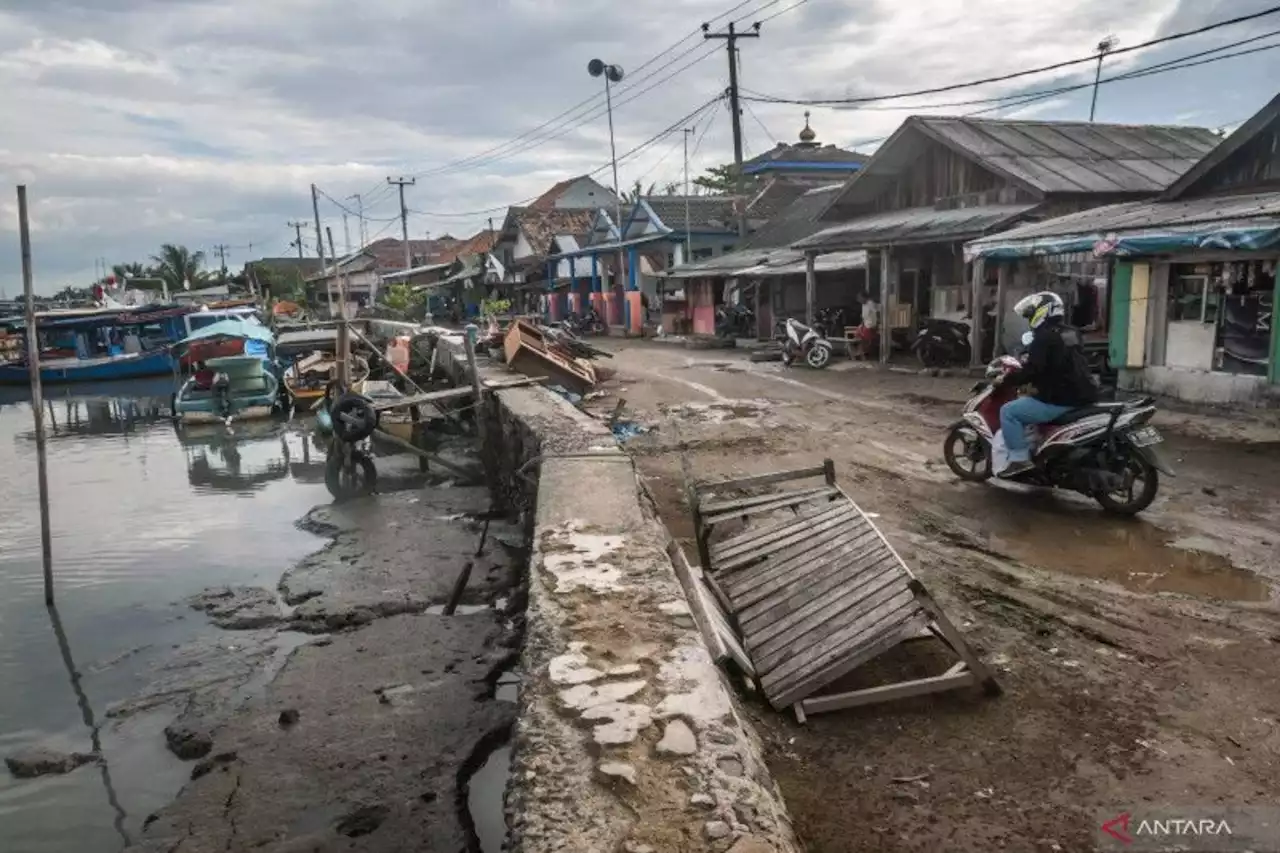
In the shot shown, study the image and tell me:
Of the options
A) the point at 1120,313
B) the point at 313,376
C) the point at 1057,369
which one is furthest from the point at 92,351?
the point at 1057,369

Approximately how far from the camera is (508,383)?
13.1 meters

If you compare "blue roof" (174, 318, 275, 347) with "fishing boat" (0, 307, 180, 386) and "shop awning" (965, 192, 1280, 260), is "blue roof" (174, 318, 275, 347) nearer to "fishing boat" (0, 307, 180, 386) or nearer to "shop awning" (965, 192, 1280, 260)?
"fishing boat" (0, 307, 180, 386)

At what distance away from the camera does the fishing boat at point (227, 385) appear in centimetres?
1870

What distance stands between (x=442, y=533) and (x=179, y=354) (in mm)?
17619

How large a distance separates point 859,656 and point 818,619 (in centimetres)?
36

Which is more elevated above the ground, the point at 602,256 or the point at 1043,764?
the point at 602,256

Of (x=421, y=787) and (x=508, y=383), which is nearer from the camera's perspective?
(x=421, y=787)

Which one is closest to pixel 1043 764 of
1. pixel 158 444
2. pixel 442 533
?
pixel 442 533

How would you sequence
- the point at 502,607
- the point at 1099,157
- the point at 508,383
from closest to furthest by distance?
the point at 502,607 → the point at 508,383 → the point at 1099,157

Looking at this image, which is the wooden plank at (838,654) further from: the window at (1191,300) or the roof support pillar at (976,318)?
the roof support pillar at (976,318)

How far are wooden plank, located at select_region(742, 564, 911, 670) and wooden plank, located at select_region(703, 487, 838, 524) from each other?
1177mm

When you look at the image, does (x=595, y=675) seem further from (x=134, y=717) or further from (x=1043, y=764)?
(x=134, y=717)

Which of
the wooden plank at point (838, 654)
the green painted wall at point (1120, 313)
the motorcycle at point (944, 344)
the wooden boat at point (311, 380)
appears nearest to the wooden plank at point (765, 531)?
the wooden plank at point (838, 654)

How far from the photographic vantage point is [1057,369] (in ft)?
21.1
